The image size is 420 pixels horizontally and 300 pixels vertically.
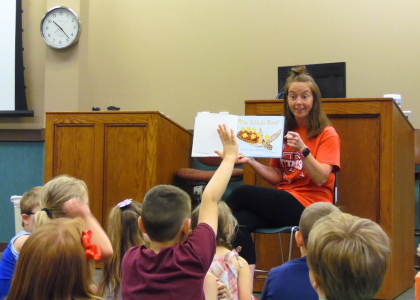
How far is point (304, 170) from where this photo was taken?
106 inches

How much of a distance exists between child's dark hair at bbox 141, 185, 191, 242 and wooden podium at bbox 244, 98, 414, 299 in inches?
64.4

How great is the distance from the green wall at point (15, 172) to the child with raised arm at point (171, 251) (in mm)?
3813

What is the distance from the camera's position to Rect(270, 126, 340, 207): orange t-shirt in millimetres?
2629

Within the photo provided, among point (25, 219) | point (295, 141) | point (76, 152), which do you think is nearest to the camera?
point (25, 219)

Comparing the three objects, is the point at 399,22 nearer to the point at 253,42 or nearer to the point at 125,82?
the point at 253,42

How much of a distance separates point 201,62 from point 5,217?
252 centimetres

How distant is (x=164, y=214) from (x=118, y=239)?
0.87 meters

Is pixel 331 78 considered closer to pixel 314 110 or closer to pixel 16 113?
pixel 314 110

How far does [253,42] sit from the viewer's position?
16.3 ft

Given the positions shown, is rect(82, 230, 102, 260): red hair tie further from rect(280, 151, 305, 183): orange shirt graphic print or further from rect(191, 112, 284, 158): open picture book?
rect(280, 151, 305, 183): orange shirt graphic print

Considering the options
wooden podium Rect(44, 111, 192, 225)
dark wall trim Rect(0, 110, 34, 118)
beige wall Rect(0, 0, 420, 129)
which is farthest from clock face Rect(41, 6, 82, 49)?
wooden podium Rect(44, 111, 192, 225)

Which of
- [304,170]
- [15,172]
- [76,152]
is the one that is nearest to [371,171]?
[304,170]

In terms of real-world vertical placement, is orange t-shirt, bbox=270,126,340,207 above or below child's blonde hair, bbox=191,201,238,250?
above

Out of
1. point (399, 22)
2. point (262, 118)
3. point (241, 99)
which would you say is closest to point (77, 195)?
point (262, 118)
